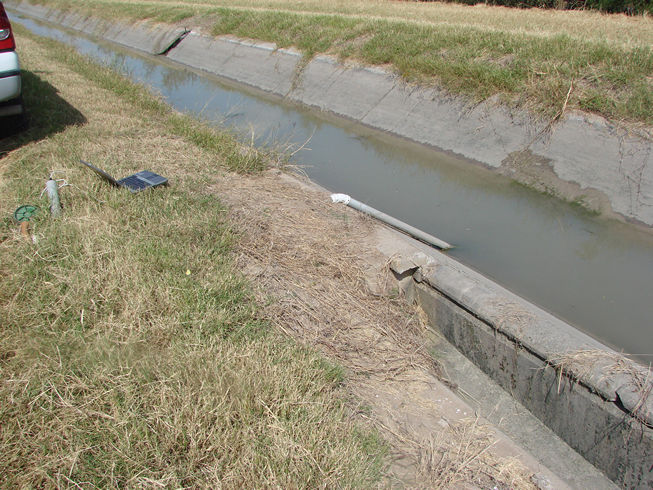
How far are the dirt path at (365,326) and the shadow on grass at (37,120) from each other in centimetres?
268

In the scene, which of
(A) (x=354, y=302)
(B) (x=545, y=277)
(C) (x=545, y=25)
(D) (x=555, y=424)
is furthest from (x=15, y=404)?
(C) (x=545, y=25)

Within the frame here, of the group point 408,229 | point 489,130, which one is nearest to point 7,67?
point 408,229

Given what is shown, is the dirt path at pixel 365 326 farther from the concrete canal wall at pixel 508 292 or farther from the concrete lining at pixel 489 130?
the concrete lining at pixel 489 130

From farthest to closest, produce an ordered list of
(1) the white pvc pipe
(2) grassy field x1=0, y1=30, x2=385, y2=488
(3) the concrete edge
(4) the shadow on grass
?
(4) the shadow on grass < (1) the white pvc pipe < (3) the concrete edge < (2) grassy field x1=0, y1=30, x2=385, y2=488

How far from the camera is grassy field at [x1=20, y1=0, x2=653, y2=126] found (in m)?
6.64

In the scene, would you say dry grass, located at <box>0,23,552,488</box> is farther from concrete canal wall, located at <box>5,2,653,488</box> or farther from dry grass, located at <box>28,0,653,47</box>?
dry grass, located at <box>28,0,653,47</box>

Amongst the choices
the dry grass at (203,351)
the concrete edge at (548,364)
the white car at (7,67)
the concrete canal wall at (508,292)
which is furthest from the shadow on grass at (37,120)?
the concrete edge at (548,364)

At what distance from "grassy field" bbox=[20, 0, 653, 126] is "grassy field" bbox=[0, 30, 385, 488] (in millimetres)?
4853

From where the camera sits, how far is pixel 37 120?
6719mm

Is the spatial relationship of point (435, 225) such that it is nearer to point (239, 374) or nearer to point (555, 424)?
point (555, 424)

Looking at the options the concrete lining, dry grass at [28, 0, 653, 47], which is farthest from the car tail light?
dry grass at [28, 0, 653, 47]

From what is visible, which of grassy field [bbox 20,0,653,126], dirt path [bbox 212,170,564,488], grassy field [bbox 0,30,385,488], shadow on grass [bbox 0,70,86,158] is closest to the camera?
grassy field [bbox 0,30,385,488]

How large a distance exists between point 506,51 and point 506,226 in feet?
13.3

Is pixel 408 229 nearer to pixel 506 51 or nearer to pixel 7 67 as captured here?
pixel 7 67
